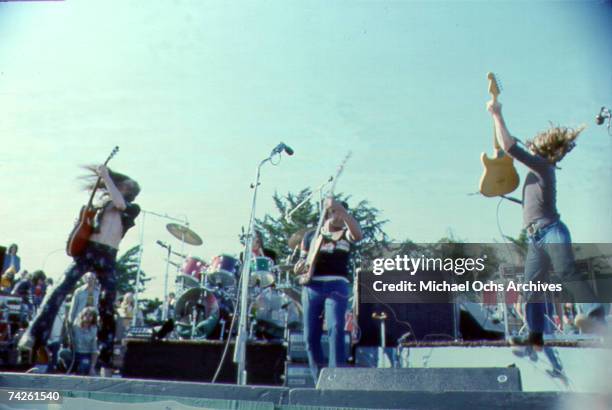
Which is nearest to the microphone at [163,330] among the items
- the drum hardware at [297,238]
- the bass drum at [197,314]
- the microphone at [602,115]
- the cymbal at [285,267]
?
the bass drum at [197,314]

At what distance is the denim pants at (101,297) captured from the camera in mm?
2832

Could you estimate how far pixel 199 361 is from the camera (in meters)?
3.34

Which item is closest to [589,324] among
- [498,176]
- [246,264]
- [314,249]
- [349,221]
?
[498,176]

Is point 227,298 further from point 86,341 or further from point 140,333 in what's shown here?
point 86,341

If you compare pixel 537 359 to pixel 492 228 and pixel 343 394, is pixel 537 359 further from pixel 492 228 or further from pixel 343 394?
pixel 343 394

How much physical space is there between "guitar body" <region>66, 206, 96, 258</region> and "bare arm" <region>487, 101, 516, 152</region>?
1918 millimetres

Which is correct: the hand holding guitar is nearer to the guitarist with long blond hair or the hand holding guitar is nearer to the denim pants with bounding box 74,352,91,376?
the guitarist with long blond hair

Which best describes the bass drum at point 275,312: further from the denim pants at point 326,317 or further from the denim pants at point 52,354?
the denim pants at point 52,354

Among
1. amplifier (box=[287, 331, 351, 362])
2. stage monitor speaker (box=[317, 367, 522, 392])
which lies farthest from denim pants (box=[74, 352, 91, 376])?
stage monitor speaker (box=[317, 367, 522, 392])

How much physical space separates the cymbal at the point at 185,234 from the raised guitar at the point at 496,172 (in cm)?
129

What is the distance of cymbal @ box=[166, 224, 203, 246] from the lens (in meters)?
2.64

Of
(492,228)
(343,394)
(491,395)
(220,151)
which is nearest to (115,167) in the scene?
(220,151)

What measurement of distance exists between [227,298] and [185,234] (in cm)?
139

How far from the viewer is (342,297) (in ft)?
Answer: 8.75
